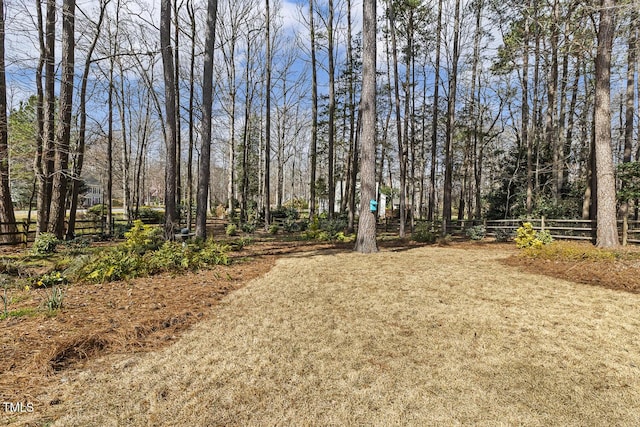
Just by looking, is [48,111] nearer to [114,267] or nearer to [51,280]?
[51,280]

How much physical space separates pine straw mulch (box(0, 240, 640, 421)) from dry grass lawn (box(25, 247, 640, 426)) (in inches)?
9.2

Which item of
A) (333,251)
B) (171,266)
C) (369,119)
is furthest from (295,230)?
(171,266)

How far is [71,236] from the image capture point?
1159cm

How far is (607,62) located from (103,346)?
14.3 m

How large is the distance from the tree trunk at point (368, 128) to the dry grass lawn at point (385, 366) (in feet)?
14.8

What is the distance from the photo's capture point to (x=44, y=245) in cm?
846

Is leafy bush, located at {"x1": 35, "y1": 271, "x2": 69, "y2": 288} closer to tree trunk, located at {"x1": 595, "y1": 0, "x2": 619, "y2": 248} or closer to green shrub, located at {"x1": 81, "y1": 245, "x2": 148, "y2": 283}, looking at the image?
green shrub, located at {"x1": 81, "y1": 245, "x2": 148, "y2": 283}

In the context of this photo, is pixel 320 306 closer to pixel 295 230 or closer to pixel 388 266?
pixel 388 266

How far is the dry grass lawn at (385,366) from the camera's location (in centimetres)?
221

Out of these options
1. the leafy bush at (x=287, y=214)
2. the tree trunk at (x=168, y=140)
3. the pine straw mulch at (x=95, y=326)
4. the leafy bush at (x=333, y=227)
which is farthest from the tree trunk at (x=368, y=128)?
the leafy bush at (x=287, y=214)

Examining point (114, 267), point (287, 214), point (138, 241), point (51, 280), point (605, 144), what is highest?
point (605, 144)

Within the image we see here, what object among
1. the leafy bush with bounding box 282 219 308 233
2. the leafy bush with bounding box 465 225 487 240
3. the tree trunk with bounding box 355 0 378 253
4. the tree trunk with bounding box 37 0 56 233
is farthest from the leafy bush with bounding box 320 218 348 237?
the tree trunk with bounding box 37 0 56 233

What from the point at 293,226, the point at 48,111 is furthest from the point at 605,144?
the point at 48,111

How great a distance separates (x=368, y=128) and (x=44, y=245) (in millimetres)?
10217
